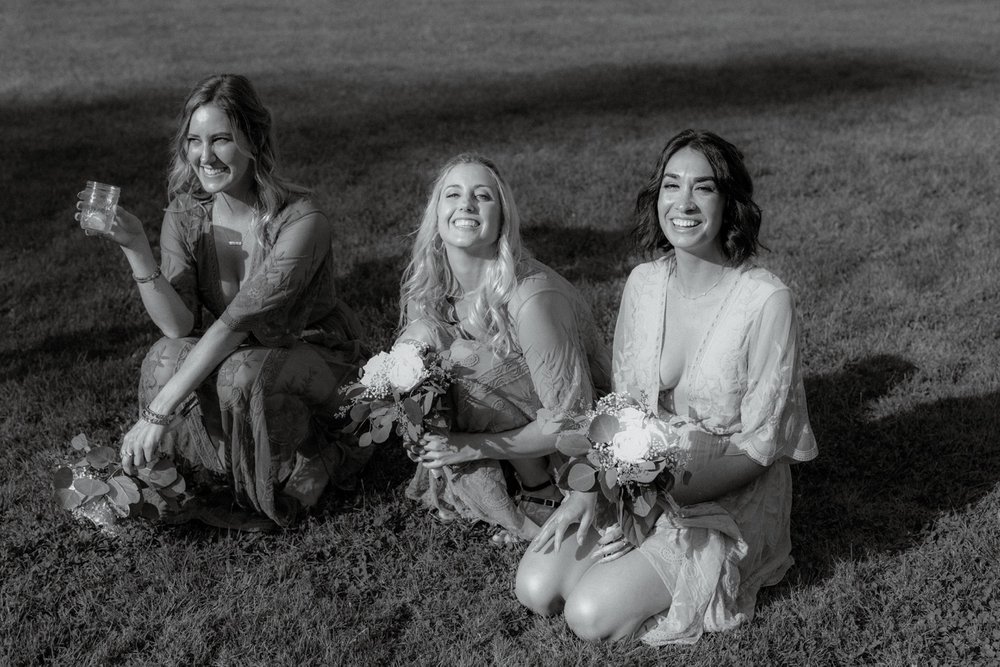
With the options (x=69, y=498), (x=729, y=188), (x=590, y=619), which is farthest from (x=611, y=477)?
(x=69, y=498)

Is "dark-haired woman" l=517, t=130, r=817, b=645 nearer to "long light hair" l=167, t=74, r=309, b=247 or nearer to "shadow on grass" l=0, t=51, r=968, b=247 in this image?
"long light hair" l=167, t=74, r=309, b=247

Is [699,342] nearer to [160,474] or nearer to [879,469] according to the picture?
[879,469]

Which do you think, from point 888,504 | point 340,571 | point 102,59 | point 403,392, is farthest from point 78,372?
point 102,59

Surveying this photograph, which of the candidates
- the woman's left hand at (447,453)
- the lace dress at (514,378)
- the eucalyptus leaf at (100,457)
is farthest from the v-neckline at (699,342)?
the eucalyptus leaf at (100,457)

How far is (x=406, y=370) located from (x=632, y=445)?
2.96 feet

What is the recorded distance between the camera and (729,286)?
10.7 ft

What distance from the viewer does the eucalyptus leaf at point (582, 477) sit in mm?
2977

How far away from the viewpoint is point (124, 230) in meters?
3.54

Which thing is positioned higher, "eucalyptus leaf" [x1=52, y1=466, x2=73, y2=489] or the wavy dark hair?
the wavy dark hair

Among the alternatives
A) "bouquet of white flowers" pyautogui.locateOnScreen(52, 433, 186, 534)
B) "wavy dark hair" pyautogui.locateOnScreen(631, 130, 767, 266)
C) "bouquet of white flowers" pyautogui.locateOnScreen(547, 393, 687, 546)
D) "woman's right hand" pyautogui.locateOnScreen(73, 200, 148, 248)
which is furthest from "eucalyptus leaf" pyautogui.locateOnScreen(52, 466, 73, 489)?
"wavy dark hair" pyautogui.locateOnScreen(631, 130, 767, 266)

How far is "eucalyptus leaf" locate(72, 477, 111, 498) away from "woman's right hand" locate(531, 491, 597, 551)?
1.67 metres

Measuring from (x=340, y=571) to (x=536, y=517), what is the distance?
824mm

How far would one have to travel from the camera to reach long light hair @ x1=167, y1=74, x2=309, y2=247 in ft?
12.0

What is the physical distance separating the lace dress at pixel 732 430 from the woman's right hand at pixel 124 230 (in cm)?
203
